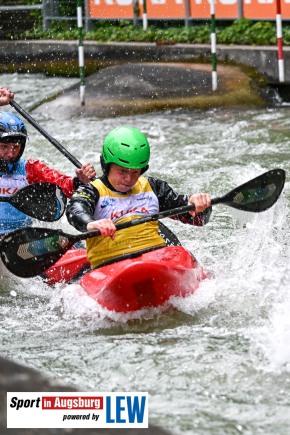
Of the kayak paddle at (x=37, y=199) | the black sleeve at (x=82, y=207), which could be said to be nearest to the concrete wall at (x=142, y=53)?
the kayak paddle at (x=37, y=199)

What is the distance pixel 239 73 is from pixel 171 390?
29.2ft

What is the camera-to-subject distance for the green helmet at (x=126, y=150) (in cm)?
632

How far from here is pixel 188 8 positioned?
15562 millimetres

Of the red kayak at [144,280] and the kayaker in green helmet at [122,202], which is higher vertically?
the kayaker in green helmet at [122,202]

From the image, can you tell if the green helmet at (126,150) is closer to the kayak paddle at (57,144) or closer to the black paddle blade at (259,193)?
the black paddle blade at (259,193)

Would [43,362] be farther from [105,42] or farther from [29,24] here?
[29,24]

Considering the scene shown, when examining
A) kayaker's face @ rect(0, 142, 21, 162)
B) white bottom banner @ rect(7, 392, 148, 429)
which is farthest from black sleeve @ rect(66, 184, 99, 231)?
white bottom banner @ rect(7, 392, 148, 429)

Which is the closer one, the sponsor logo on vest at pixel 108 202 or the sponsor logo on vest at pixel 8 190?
the sponsor logo on vest at pixel 108 202

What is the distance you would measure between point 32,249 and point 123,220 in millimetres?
639

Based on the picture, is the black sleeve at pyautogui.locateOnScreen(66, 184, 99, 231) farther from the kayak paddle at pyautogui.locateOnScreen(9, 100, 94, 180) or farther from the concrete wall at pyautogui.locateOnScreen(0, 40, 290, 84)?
the concrete wall at pyautogui.locateOnScreen(0, 40, 290, 84)

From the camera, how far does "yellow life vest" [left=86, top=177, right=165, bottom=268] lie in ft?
21.1

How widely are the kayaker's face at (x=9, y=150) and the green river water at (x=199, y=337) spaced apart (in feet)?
2.68

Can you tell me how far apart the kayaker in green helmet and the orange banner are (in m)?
8.11

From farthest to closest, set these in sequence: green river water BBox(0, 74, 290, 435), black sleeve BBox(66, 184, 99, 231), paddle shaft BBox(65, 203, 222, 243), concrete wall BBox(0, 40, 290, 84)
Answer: concrete wall BBox(0, 40, 290, 84) → black sleeve BBox(66, 184, 99, 231) → paddle shaft BBox(65, 203, 222, 243) → green river water BBox(0, 74, 290, 435)
